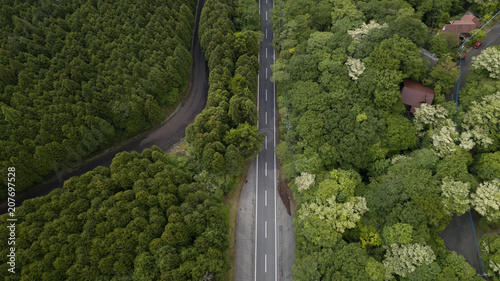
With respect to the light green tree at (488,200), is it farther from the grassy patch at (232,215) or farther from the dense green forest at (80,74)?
the dense green forest at (80,74)

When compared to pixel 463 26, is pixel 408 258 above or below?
below

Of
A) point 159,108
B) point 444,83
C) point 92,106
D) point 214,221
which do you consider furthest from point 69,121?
point 444,83

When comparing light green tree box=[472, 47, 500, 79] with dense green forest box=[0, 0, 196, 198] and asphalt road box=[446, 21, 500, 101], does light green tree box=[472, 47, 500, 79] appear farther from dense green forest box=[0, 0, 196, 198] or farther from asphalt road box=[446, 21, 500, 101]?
dense green forest box=[0, 0, 196, 198]

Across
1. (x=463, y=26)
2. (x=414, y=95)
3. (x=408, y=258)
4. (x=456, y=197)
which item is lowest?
(x=408, y=258)

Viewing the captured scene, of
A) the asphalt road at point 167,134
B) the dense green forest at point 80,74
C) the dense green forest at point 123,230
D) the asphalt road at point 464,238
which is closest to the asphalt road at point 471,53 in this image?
the asphalt road at point 464,238

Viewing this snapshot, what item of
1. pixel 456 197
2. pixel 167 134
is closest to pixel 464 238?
pixel 456 197

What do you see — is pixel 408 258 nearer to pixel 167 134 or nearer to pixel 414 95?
pixel 414 95

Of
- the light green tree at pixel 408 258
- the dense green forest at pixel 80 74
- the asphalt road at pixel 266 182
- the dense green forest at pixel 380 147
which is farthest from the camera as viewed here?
the dense green forest at pixel 80 74

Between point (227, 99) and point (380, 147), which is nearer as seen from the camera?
point (380, 147)
